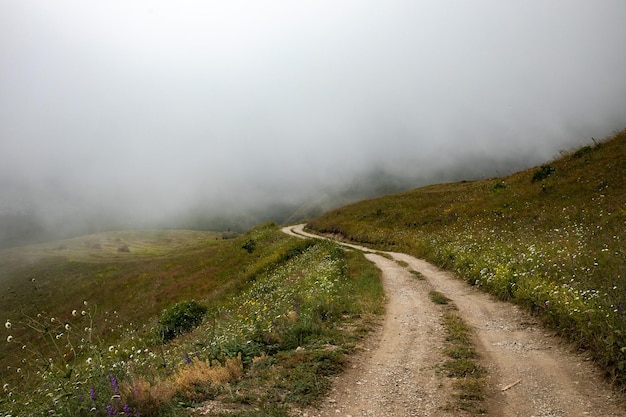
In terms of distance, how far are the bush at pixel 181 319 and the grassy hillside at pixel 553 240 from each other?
54.7ft

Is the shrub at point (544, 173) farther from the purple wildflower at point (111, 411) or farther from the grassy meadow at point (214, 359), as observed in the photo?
the purple wildflower at point (111, 411)

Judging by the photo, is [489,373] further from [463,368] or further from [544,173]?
[544,173]

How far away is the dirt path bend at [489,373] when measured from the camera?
6.53 metres

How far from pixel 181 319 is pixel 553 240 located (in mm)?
22128

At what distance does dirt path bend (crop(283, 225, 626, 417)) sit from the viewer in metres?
6.53

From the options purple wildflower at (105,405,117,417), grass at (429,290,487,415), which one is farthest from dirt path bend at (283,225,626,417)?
purple wildflower at (105,405,117,417)

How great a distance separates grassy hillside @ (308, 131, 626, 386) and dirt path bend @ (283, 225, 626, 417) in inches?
22.8

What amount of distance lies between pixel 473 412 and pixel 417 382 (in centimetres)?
145

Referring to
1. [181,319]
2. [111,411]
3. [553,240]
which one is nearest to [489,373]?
[111,411]

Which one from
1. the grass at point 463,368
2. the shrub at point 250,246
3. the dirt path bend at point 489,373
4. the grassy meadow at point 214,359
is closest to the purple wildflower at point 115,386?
the grassy meadow at point 214,359

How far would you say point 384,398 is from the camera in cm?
717

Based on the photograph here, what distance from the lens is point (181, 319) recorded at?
23641 mm

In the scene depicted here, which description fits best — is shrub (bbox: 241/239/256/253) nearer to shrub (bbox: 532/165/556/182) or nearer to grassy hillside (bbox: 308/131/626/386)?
grassy hillside (bbox: 308/131/626/386)

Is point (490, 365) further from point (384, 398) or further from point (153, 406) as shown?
point (153, 406)
